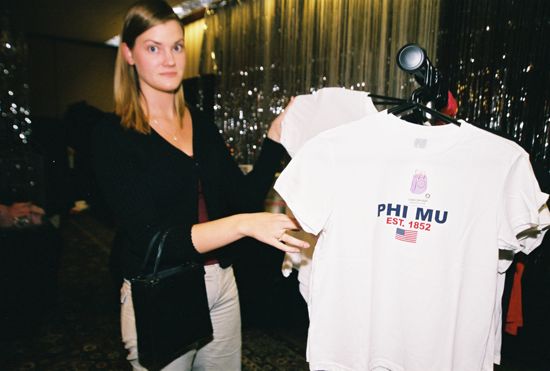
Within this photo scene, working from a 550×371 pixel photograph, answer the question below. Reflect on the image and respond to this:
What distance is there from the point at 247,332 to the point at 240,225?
194cm

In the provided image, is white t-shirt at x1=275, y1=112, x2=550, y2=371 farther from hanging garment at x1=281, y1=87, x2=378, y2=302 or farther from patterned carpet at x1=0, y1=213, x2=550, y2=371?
patterned carpet at x1=0, y1=213, x2=550, y2=371

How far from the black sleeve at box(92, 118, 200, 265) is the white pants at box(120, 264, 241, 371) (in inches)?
5.6

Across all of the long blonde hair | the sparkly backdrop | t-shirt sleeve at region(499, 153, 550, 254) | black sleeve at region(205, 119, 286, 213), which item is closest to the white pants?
black sleeve at region(205, 119, 286, 213)

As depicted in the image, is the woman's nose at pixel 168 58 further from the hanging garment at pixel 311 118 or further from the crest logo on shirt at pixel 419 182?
the crest logo on shirt at pixel 419 182

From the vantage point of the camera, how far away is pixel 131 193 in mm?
919

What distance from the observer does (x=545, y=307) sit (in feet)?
6.06

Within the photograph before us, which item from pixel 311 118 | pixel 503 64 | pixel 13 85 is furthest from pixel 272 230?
pixel 13 85

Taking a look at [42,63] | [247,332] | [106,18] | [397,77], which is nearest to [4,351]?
[247,332]

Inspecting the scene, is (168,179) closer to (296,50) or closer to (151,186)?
(151,186)

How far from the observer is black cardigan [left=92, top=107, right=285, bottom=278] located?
3.00ft

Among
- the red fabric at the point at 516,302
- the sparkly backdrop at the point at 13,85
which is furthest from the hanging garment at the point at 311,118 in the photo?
the sparkly backdrop at the point at 13,85

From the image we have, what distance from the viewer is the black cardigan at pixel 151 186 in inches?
36.0

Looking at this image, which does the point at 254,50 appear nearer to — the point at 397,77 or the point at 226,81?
the point at 226,81

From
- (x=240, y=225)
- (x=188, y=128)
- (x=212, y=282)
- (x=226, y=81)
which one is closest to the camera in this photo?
(x=240, y=225)
